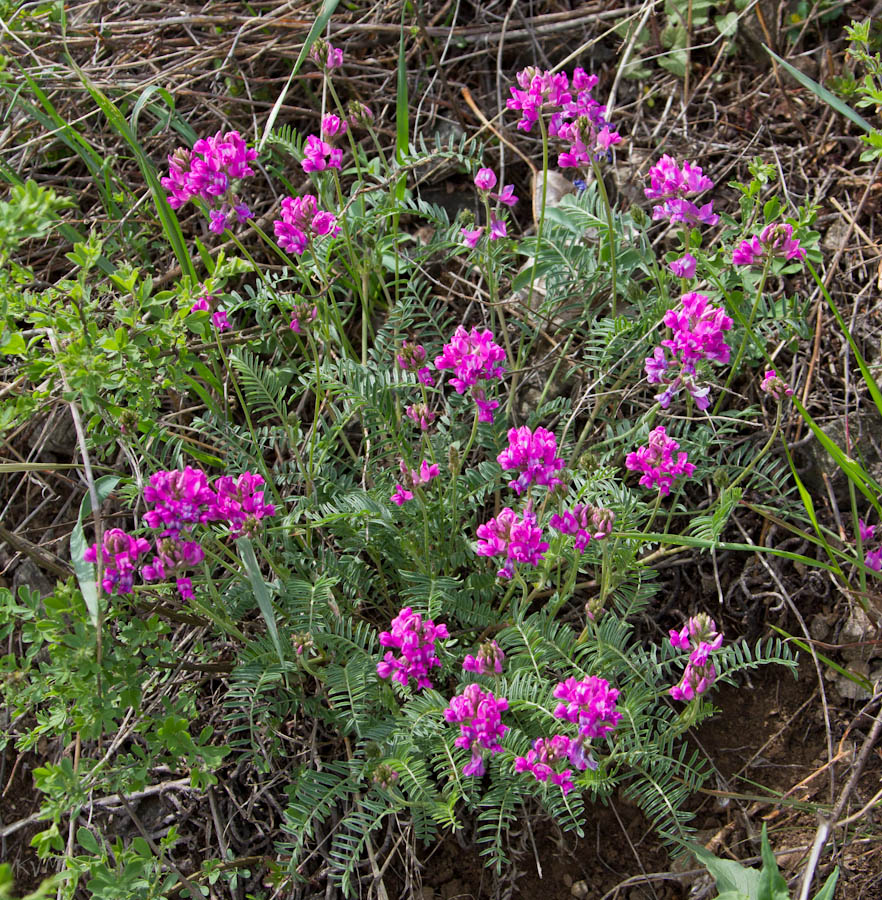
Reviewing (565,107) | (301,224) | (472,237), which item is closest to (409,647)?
(301,224)

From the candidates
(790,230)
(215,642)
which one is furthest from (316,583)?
(790,230)

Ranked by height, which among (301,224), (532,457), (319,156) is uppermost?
(319,156)

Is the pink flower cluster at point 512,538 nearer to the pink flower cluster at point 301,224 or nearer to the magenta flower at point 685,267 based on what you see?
the magenta flower at point 685,267

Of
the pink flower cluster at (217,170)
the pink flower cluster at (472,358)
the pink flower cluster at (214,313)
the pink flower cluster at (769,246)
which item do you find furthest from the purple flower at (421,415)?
the pink flower cluster at (769,246)

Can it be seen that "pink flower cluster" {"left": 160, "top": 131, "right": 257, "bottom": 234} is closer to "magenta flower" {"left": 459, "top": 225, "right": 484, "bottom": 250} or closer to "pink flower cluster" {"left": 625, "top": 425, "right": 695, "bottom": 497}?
"magenta flower" {"left": 459, "top": 225, "right": 484, "bottom": 250}

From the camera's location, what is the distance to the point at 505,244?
303cm

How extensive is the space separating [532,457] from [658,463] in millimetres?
375

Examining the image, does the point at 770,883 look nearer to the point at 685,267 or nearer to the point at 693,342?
the point at 693,342

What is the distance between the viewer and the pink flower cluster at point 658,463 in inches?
94.0

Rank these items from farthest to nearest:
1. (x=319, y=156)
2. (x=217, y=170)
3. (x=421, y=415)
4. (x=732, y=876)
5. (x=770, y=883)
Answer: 1. (x=319, y=156)
2. (x=217, y=170)
3. (x=421, y=415)
4. (x=732, y=876)
5. (x=770, y=883)

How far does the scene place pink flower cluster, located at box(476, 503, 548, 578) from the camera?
223cm

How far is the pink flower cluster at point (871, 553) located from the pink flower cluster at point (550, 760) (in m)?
1.11

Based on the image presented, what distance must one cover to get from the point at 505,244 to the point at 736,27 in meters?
1.72

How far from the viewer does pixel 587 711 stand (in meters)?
2.12
